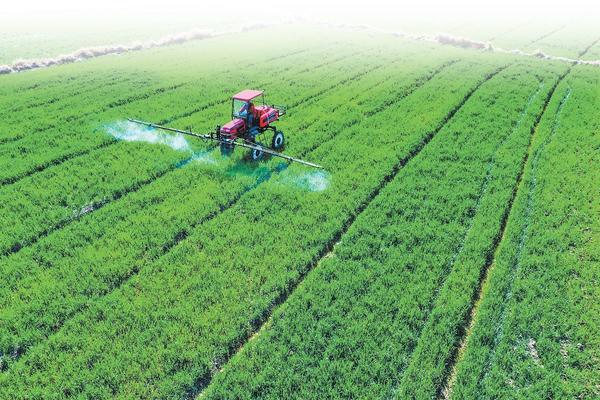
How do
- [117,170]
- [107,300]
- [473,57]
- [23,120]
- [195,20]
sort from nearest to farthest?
[107,300], [117,170], [23,120], [473,57], [195,20]

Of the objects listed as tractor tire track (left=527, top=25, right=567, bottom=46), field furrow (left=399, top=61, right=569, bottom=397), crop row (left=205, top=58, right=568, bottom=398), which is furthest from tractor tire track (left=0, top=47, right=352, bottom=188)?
tractor tire track (left=527, top=25, right=567, bottom=46)

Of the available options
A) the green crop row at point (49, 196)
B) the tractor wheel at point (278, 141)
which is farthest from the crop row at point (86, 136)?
the tractor wheel at point (278, 141)

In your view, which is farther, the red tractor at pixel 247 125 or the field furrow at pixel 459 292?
the red tractor at pixel 247 125

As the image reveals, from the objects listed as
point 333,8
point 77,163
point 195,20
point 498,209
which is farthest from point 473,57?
point 333,8

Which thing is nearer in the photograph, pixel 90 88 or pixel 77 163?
pixel 77 163

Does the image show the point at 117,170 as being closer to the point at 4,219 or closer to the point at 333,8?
the point at 4,219

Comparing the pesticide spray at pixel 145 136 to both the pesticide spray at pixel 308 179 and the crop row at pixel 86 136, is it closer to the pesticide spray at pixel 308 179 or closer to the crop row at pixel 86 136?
the crop row at pixel 86 136
